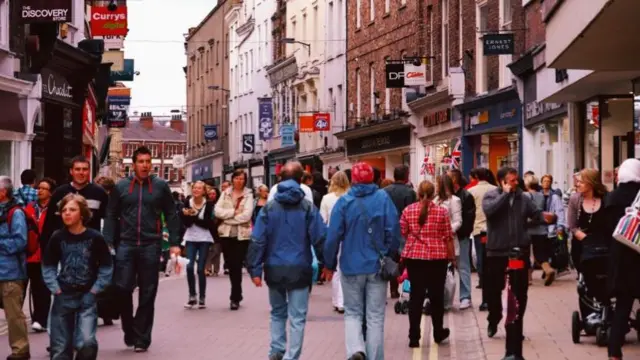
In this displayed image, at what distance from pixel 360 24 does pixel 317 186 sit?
87.3 ft

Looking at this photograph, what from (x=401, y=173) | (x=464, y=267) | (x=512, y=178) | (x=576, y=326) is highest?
(x=401, y=173)

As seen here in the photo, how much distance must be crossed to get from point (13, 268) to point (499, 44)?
2005 cm

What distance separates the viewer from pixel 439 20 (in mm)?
39688

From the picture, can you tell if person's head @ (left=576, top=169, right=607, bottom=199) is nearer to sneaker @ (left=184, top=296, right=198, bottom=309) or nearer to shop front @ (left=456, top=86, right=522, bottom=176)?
sneaker @ (left=184, top=296, right=198, bottom=309)

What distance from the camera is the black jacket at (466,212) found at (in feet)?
58.6

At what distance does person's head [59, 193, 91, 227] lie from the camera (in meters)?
11.5

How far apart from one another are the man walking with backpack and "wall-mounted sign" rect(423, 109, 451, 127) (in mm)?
26671

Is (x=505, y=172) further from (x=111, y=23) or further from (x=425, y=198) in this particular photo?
(x=111, y=23)

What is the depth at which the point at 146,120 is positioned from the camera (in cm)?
16662

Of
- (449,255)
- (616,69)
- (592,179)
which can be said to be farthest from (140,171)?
(616,69)

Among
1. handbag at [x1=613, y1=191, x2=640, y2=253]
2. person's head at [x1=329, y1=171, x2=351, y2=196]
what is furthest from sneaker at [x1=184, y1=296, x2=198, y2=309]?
handbag at [x1=613, y1=191, x2=640, y2=253]

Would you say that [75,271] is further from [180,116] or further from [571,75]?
[180,116]

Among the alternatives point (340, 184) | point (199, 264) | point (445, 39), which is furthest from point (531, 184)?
point (445, 39)

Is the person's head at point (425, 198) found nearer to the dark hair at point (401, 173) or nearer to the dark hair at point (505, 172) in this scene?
the dark hair at point (505, 172)
